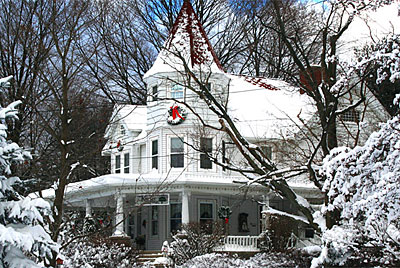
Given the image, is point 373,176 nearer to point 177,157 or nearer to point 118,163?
point 177,157

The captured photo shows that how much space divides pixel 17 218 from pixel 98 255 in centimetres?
1208

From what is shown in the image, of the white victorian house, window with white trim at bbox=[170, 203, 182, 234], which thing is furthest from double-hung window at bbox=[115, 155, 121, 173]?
window with white trim at bbox=[170, 203, 182, 234]

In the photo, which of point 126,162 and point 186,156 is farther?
point 126,162

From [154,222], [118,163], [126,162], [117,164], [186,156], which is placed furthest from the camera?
[117,164]

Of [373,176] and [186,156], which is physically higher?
[186,156]

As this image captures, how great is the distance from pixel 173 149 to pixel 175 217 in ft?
10.6

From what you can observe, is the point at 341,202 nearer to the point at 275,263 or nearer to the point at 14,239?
the point at 14,239

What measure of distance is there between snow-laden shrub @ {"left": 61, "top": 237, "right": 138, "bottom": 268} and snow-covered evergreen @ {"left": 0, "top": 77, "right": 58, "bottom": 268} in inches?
420

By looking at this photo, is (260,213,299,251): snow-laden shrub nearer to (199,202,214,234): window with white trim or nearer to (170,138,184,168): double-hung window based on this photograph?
(199,202,214,234): window with white trim

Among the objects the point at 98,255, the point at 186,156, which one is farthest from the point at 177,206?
the point at 98,255

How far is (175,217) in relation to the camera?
26438 millimetres

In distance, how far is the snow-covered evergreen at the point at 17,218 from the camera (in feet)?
21.0

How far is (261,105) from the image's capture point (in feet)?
93.5

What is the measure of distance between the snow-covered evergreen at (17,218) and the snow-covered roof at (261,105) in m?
19.9
